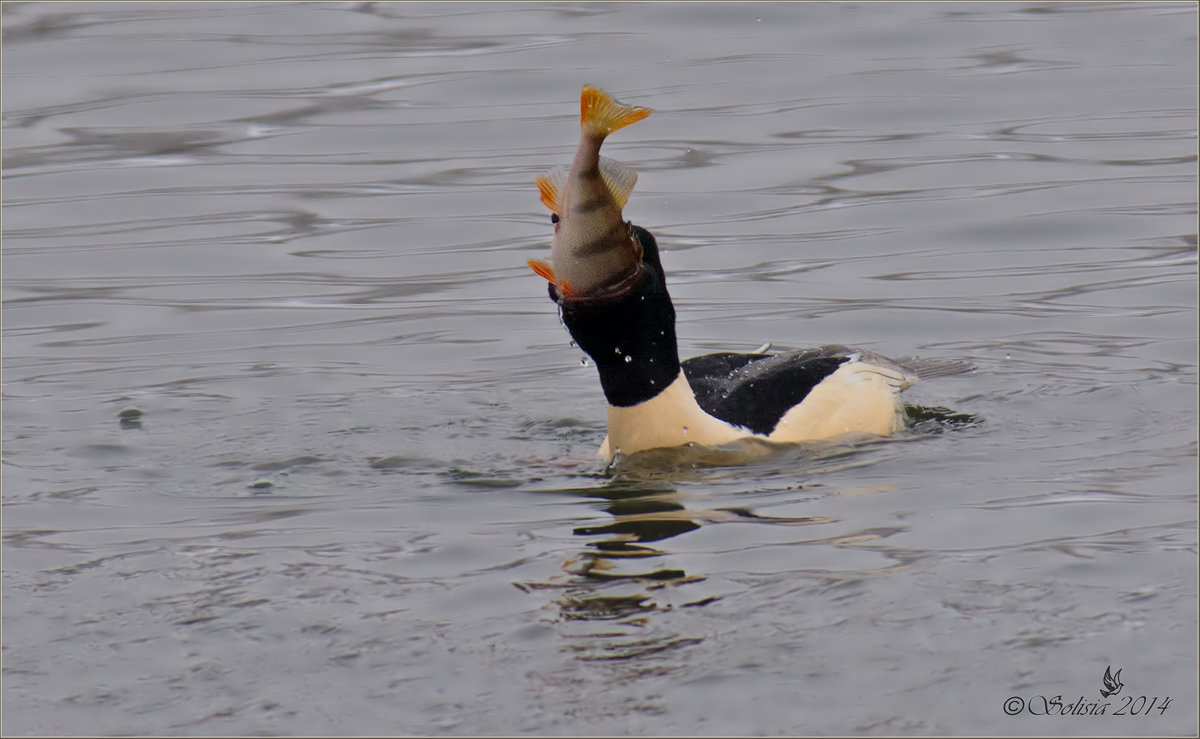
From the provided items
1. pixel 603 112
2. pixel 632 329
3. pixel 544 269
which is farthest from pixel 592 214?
pixel 632 329

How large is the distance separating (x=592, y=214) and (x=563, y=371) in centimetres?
294

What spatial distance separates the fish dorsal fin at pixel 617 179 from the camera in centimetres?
651

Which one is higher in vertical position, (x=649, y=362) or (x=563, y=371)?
(x=649, y=362)

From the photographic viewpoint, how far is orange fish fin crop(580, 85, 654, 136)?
20.2 ft

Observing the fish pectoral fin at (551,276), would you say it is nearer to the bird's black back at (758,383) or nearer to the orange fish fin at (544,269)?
the orange fish fin at (544,269)

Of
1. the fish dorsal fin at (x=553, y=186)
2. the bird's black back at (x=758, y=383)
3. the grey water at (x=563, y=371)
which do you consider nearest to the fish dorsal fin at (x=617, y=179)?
the fish dorsal fin at (x=553, y=186)

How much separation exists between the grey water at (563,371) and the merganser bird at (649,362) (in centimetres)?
Result: 16

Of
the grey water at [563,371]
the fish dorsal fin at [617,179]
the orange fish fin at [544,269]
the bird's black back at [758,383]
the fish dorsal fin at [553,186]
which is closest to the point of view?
the grey water at [563,371]

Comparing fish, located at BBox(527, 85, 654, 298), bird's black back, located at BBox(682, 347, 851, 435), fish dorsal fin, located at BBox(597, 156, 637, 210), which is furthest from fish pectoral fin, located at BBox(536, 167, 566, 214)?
bird's black back, located at BBox(682, 347, 851, 435)

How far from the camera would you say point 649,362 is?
7.21 meters

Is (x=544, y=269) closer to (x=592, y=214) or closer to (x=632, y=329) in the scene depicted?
(x=592, y=214)

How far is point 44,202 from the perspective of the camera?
13352mm

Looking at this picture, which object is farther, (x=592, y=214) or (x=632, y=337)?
(x=632, y=337)

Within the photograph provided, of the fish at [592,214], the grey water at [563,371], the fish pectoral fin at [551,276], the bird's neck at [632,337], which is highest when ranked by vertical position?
the fish at [592,214]
